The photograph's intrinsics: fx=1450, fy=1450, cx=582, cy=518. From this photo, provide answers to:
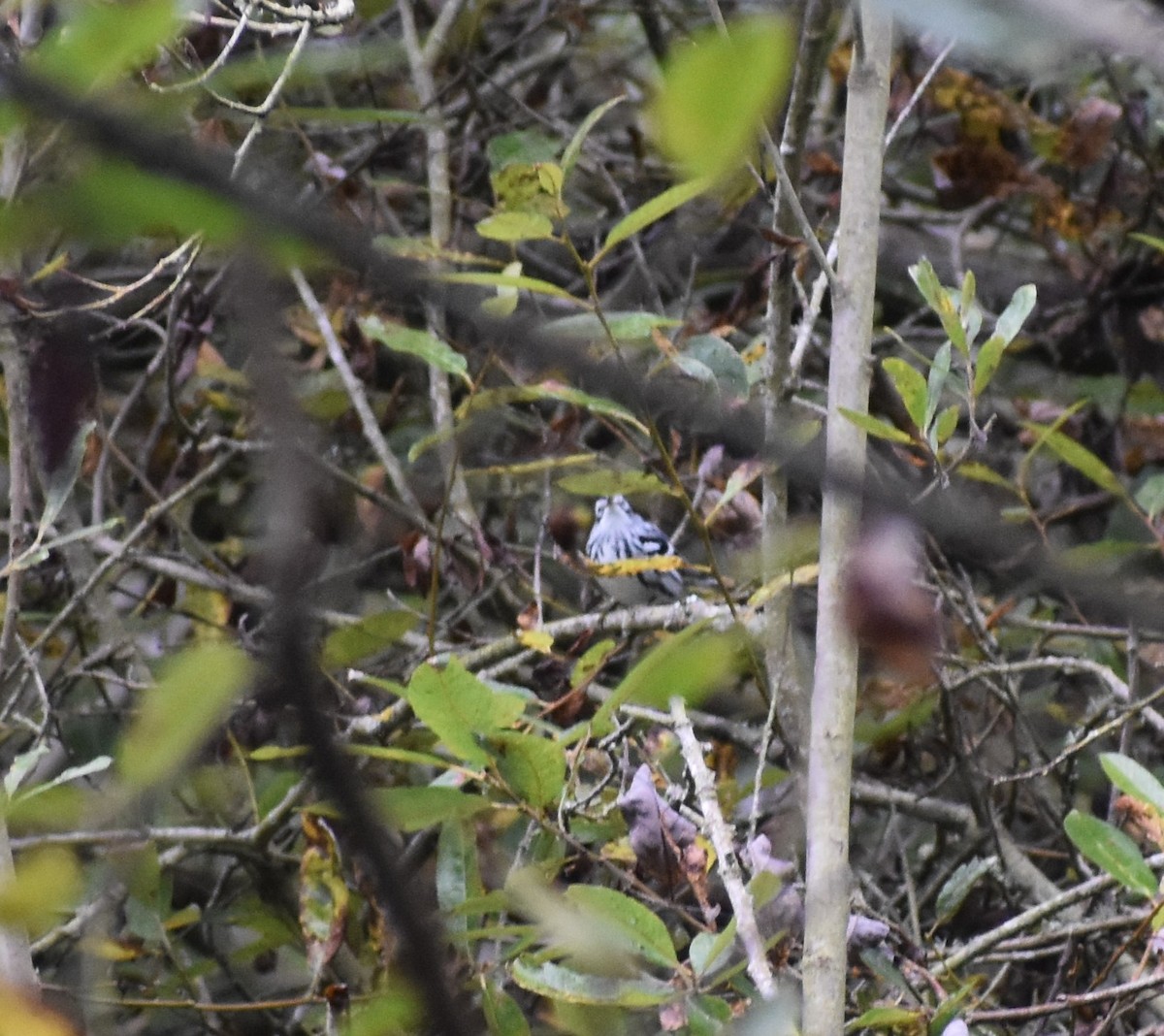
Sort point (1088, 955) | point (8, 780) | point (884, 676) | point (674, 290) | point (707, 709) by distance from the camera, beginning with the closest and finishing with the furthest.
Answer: point (8, 780)
point (1088, 955)
point (884, 676)
point (707, 709)
point (674, 290)

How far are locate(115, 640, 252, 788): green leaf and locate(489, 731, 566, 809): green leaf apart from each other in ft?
2.16

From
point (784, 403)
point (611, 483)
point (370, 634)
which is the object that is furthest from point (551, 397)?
point (370, 634)

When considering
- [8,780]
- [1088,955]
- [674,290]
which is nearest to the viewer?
[8,780]

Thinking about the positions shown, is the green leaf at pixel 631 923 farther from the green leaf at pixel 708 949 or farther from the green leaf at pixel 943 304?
the green leaf at pixel 943 304

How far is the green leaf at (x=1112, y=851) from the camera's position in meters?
0.99

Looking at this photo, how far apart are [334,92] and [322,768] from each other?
2.30 meters

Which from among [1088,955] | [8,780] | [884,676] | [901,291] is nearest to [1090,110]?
[901,291]

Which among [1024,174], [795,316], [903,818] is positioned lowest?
[903,818]

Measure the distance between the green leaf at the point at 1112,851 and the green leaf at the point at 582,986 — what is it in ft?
1.01

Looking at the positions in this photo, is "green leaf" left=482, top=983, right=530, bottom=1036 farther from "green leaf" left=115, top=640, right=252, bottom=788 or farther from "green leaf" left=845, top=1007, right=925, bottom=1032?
"green leaf" left=115, top=640, right=252, bottom=788

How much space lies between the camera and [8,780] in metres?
1.12

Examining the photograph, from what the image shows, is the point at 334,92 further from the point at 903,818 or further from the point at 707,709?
the point at 903,818

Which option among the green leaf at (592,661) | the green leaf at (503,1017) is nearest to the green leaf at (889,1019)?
the green leaf at (503,1017)

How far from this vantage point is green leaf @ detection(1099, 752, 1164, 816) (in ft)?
3.19
